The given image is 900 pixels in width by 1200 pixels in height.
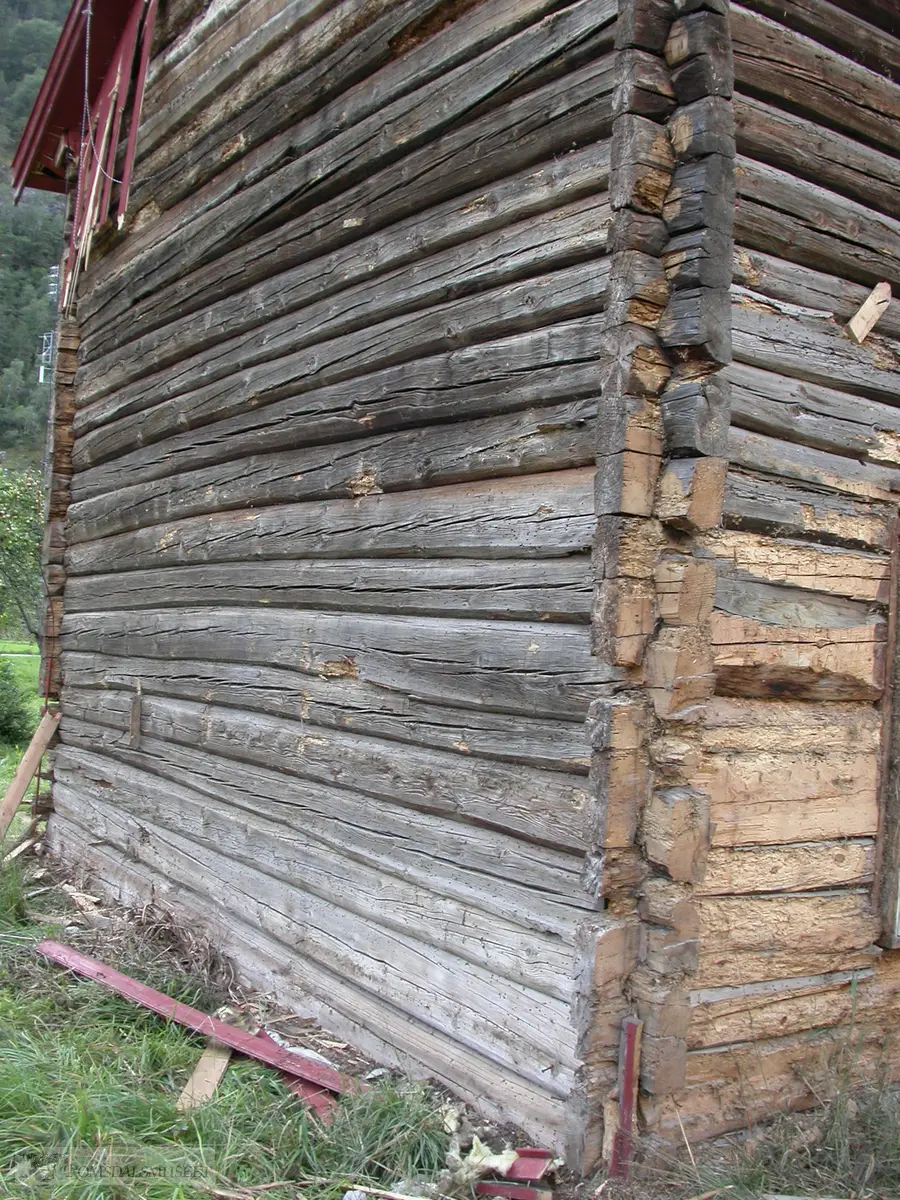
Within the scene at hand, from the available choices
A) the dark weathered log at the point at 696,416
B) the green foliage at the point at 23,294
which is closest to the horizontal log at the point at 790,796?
the dark weathered log at the point at 696,416

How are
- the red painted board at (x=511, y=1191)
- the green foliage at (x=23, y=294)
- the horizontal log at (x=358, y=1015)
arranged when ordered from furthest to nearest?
the green foliage at (x=23, y=294) → the horizontal log at (x=358, y=1015) → the red painted board at (x=511, y=1191)

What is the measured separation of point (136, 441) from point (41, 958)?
304 cm

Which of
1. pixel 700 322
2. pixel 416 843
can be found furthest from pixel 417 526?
pixel 700 322

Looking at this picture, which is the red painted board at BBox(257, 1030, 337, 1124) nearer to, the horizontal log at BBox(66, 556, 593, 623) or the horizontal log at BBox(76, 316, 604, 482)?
the horizontal log at BBox(66, 556, 593, 623)

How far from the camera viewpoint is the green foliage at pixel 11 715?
42.5ft

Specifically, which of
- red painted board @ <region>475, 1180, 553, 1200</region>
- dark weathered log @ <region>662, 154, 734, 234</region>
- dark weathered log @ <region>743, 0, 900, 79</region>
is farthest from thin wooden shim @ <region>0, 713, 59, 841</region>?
dark weathered log @ <region>743, 0, 900, 79</region>

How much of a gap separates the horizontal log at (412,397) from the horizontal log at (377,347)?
0.04 m

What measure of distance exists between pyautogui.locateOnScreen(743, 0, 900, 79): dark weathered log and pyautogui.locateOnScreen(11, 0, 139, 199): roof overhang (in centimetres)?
538

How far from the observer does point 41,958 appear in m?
5.09

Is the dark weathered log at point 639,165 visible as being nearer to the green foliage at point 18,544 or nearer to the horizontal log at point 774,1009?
the horizontal log at point 774,1009

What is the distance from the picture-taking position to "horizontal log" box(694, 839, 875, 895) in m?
3.39

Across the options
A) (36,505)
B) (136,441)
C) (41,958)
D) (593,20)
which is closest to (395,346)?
(593,20)

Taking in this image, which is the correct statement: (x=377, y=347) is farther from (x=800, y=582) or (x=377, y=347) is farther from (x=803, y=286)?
(x=800, y=582)

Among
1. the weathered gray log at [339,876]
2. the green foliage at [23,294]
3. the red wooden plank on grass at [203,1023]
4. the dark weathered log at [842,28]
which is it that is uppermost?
the green foliage at [23,294]
